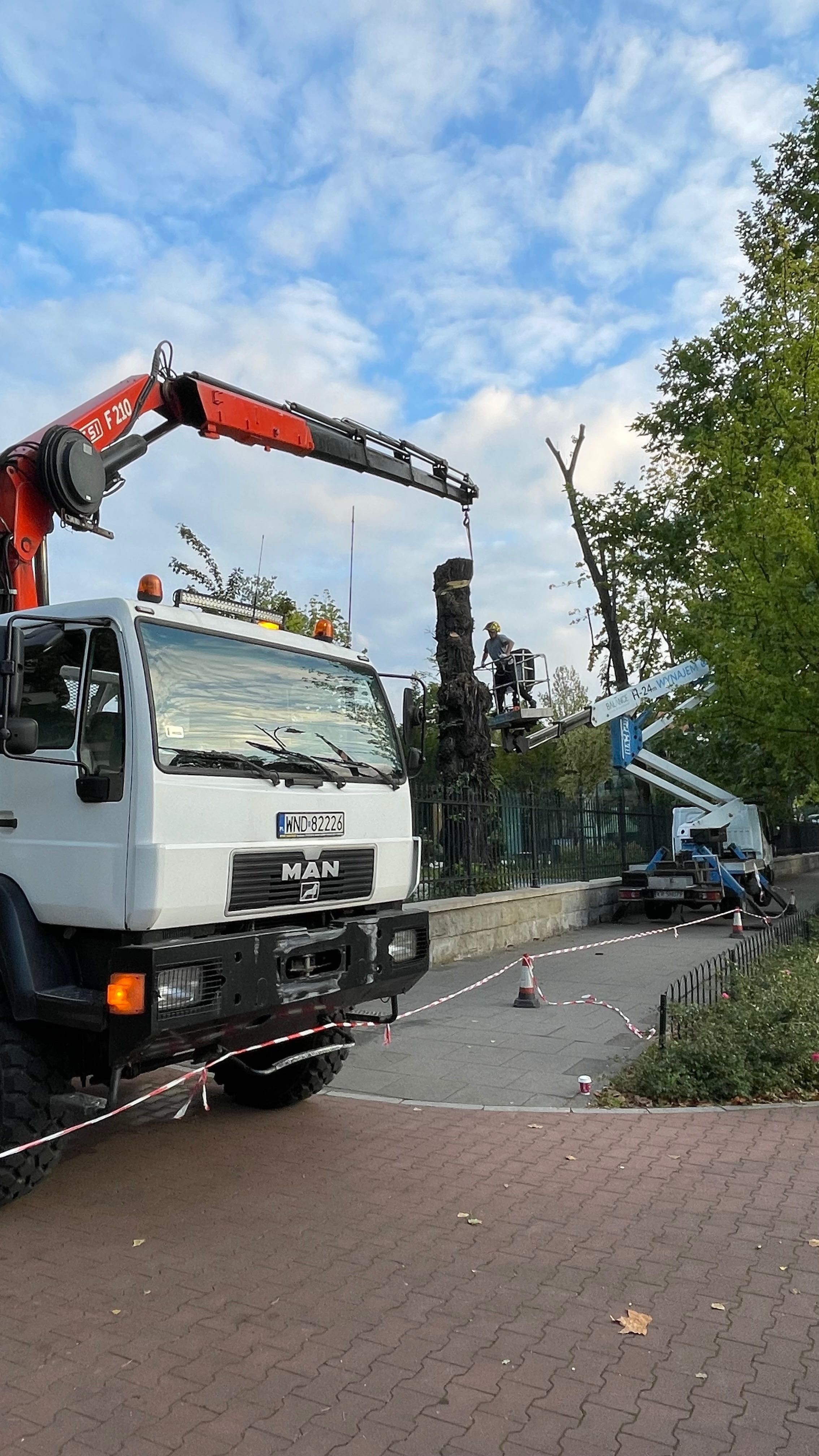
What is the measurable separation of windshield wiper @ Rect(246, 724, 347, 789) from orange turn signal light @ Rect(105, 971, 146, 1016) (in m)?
1.23

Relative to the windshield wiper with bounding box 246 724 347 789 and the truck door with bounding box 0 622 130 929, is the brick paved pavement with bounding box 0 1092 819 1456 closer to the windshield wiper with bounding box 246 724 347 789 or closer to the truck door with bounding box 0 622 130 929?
the truck door with bounding box 0 622 130 929

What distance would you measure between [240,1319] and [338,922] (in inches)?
78.0

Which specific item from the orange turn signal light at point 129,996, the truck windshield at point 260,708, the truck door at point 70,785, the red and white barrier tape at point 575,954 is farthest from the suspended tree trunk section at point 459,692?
the orange turn signal light at point 129,996

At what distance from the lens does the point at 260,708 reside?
5133mm

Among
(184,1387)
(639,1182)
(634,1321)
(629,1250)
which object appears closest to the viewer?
(184,1387)

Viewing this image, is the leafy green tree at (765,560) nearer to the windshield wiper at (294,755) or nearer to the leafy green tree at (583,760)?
the windshield wiper at (294,755)

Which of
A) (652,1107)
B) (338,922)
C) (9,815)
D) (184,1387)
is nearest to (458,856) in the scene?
(652,1107)

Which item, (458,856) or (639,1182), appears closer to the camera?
(639,1182)

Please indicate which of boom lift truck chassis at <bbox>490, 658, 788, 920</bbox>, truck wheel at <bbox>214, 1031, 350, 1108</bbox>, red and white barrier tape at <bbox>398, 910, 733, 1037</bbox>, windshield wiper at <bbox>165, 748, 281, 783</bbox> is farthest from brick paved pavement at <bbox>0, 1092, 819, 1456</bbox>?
boom lift truck chassis at <bbox>490, 658, 788, 920</bbox>

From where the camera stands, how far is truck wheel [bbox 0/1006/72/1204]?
4.45 m

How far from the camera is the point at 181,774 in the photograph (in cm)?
448

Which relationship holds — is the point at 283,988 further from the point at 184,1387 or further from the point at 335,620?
the point at 335,620

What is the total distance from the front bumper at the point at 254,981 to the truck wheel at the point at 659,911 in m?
11.5

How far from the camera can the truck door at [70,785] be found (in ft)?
14.4
